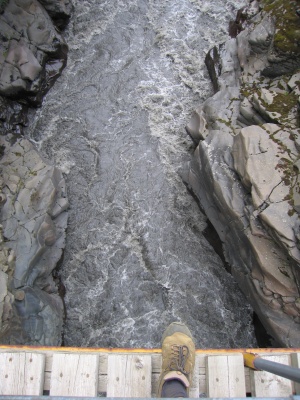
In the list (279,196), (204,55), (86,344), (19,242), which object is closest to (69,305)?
(86,344)

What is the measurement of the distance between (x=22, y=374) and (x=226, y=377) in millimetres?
2409

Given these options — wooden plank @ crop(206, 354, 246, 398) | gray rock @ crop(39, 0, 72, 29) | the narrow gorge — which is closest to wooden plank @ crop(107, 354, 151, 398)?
wooden plank @ crop(206, 354, 246, 398)

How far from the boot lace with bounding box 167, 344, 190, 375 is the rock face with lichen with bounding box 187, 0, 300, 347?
3394 millimetres

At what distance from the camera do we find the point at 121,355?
4742 mm

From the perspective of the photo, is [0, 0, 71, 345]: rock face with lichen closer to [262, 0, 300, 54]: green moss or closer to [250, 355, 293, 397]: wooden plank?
[250, 355, 293, 397]: wooden plank

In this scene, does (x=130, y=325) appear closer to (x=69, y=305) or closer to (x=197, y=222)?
(x=69, y=305)

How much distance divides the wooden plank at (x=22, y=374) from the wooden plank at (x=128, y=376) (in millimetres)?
823

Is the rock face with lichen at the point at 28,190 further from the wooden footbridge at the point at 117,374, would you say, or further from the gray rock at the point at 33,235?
the wooden footbridge at the point at 117,374

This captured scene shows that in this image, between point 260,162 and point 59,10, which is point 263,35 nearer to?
point 260,162

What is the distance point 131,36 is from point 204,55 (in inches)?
97.9

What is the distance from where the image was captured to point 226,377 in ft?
15.5

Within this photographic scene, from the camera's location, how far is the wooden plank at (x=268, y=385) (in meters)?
4.66

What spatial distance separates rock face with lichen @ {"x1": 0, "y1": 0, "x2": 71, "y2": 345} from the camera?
26.0 feet

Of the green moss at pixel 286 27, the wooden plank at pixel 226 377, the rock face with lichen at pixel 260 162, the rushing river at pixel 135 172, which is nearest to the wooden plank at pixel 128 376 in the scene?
the wooden plank at pixel 226 377
